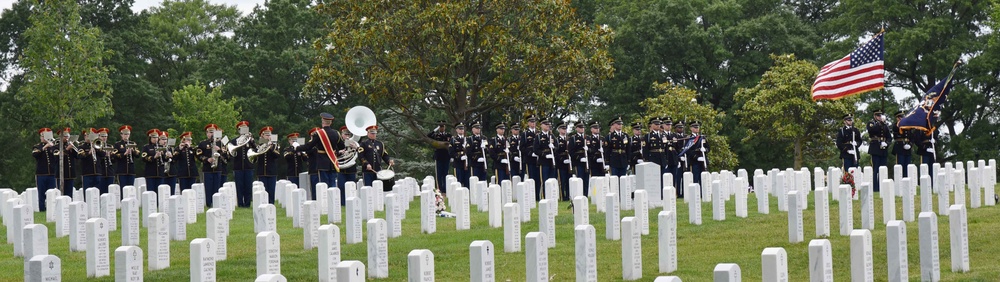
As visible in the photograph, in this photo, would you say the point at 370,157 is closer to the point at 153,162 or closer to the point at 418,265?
the point at 153,162

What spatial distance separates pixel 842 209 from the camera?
14484 millimetres

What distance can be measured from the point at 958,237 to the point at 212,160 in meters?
15.7

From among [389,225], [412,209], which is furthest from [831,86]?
[389,225]

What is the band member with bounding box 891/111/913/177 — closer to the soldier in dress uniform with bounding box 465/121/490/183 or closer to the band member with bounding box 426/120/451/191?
the soldier in dress uniform with bounding box 465/121/490/183

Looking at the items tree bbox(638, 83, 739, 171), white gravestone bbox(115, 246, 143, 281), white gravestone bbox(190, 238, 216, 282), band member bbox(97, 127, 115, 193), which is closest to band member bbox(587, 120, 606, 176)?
band member bbox(97, 127, 115, 193)

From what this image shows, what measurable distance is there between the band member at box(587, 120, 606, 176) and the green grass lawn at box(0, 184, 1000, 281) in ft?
21.3

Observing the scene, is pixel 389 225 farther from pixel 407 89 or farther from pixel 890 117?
pixel 890 117

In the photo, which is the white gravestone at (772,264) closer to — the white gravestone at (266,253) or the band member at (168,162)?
the white gravestone at (266,253)

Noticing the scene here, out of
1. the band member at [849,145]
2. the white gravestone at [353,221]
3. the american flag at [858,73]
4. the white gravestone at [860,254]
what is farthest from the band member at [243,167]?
the white gravestone at [860,254]

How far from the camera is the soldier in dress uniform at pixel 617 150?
81.3ft

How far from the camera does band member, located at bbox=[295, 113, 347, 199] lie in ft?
74.2

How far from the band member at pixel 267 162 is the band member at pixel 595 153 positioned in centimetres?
581

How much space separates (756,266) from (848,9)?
33211 mm

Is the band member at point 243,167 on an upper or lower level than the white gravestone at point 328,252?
upper
